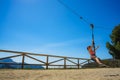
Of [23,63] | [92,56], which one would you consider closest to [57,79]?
[23,63]

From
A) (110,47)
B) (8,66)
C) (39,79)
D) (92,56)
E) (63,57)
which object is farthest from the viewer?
(110,47)

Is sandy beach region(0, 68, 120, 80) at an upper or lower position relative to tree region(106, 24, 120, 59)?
lower

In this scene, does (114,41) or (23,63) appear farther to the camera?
(114,41)

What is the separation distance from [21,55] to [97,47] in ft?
32.0

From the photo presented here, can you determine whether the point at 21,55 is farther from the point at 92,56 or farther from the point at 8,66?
the point at 92,56

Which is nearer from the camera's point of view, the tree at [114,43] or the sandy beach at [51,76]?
the sandy beach at [51,76]

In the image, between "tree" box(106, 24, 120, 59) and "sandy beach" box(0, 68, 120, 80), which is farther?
"tree" box(106, 24, 120, 59)

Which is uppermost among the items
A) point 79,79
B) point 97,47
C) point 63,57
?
point 97,47

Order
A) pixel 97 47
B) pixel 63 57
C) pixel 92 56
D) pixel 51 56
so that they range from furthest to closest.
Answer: pixel 97 47 → pixel 92 56 → pixel 63 57 → pixel 51 56

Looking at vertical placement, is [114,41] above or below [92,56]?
above

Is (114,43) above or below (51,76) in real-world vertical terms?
above

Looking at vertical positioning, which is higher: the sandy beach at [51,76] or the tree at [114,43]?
the tree at [114,43]

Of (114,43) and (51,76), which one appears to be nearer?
(51,76)

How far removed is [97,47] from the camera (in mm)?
16906
